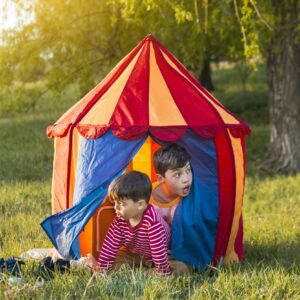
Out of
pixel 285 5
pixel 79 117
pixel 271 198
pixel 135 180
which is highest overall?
pixel 285 5

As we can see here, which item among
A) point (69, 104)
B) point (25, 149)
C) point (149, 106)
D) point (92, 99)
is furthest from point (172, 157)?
point (69, 104)

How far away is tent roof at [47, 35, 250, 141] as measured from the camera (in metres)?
4.79

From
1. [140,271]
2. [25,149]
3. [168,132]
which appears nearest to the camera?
[140,271]

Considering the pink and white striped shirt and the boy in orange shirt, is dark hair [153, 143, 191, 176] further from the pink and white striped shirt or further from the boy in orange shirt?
the pink and white striped shirt

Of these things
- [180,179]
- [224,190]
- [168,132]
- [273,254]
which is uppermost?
[168,132]

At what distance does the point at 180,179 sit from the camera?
490cm

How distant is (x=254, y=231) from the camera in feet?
21.1

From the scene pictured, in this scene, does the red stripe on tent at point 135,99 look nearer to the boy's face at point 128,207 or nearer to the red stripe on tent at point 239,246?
the boy's face at point 128,207

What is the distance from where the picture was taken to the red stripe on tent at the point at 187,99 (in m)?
4.96

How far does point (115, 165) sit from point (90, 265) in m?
0.75

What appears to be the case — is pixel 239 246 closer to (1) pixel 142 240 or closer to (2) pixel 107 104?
(1) pixel 142 240

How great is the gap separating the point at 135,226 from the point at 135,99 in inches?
40.9

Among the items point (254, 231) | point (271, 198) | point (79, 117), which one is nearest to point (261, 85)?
point (271, 198)

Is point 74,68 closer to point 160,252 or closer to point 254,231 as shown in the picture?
point 254,231
